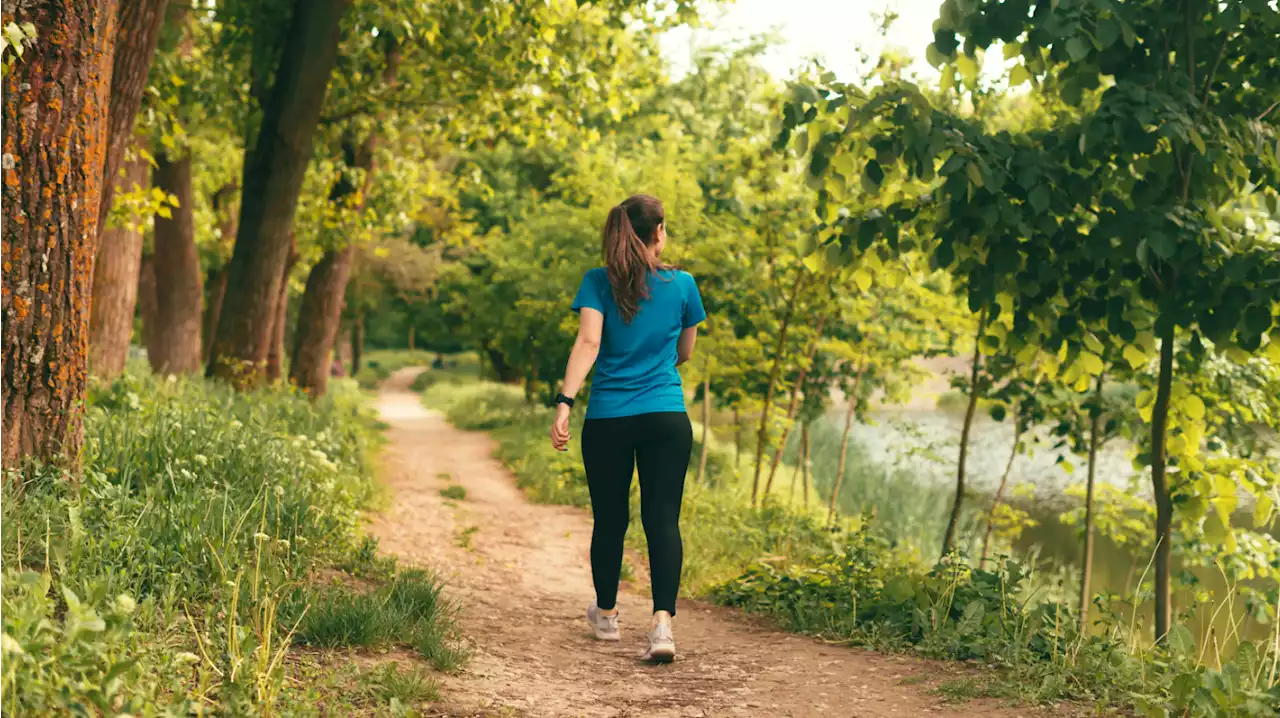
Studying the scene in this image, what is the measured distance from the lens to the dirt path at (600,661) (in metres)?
3.86

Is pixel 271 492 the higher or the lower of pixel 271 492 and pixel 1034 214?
the lower

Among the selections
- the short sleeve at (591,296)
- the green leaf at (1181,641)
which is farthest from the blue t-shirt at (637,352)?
the green leaf at (1181,641)

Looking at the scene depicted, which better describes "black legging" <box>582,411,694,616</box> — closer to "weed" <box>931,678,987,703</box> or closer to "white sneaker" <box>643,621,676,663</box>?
"white sneaker" <box>643,621,676,663</box>

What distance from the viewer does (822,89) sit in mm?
4906

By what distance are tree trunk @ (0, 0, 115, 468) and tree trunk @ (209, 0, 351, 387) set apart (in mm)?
5424

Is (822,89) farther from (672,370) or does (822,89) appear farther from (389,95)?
(389,95)

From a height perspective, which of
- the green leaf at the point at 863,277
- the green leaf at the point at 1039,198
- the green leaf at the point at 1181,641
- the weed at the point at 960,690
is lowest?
the weed at the point at 960,690

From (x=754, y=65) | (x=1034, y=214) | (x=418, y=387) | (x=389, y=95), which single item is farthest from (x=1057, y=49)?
(x=418, y=387)

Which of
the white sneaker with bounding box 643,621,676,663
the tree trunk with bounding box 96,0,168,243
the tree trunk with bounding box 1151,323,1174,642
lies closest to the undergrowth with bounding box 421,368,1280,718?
the tree trunk with bounding box 1151,323,1174,642

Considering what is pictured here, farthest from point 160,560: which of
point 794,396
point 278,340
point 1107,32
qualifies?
point 278,340

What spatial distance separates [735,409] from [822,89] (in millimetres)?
7516

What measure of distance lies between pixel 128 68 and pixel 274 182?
321 cm

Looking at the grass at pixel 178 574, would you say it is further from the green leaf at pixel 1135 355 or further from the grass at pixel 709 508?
the green leaf at pixel 1135 355

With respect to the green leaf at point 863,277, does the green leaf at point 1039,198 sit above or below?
above
